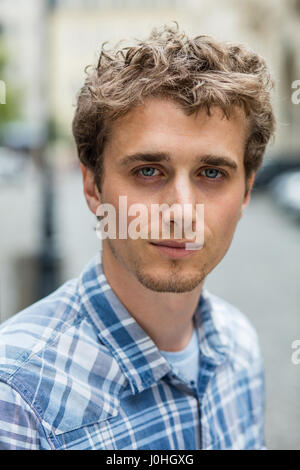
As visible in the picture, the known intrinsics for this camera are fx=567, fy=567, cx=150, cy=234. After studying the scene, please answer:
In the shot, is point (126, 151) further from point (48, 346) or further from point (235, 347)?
point (235, 347)

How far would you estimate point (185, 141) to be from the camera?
147 centimetres

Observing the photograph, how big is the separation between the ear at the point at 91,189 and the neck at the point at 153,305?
0.17 metres

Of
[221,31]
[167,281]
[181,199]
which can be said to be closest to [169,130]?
[181,199]

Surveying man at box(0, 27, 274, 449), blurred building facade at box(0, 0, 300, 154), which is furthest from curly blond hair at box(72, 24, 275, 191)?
blurred building facade at box(0, 0, 300, 154)

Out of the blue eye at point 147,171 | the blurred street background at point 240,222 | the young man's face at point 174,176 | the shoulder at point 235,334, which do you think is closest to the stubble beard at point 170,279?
Result: the young man's face at point 174,176

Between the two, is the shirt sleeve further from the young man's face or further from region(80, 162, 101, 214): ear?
region(80, 162, 101, 214): ear

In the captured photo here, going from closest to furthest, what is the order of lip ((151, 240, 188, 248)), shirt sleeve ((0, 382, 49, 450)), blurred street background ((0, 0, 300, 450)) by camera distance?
1. shirt sleeve ((0, 382, 49, 450))
2. lip ((151, 240, 188, 248))
3. blurred street background ((0, 0, 300, 450))

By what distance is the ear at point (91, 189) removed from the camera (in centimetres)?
176

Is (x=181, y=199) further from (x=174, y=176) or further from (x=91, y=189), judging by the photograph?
(x=91, y=189)

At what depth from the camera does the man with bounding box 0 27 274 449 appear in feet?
4.63

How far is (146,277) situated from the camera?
1.54 metres

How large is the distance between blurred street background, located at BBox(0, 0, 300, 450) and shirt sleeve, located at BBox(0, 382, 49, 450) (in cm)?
104

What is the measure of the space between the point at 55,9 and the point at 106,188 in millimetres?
6692
